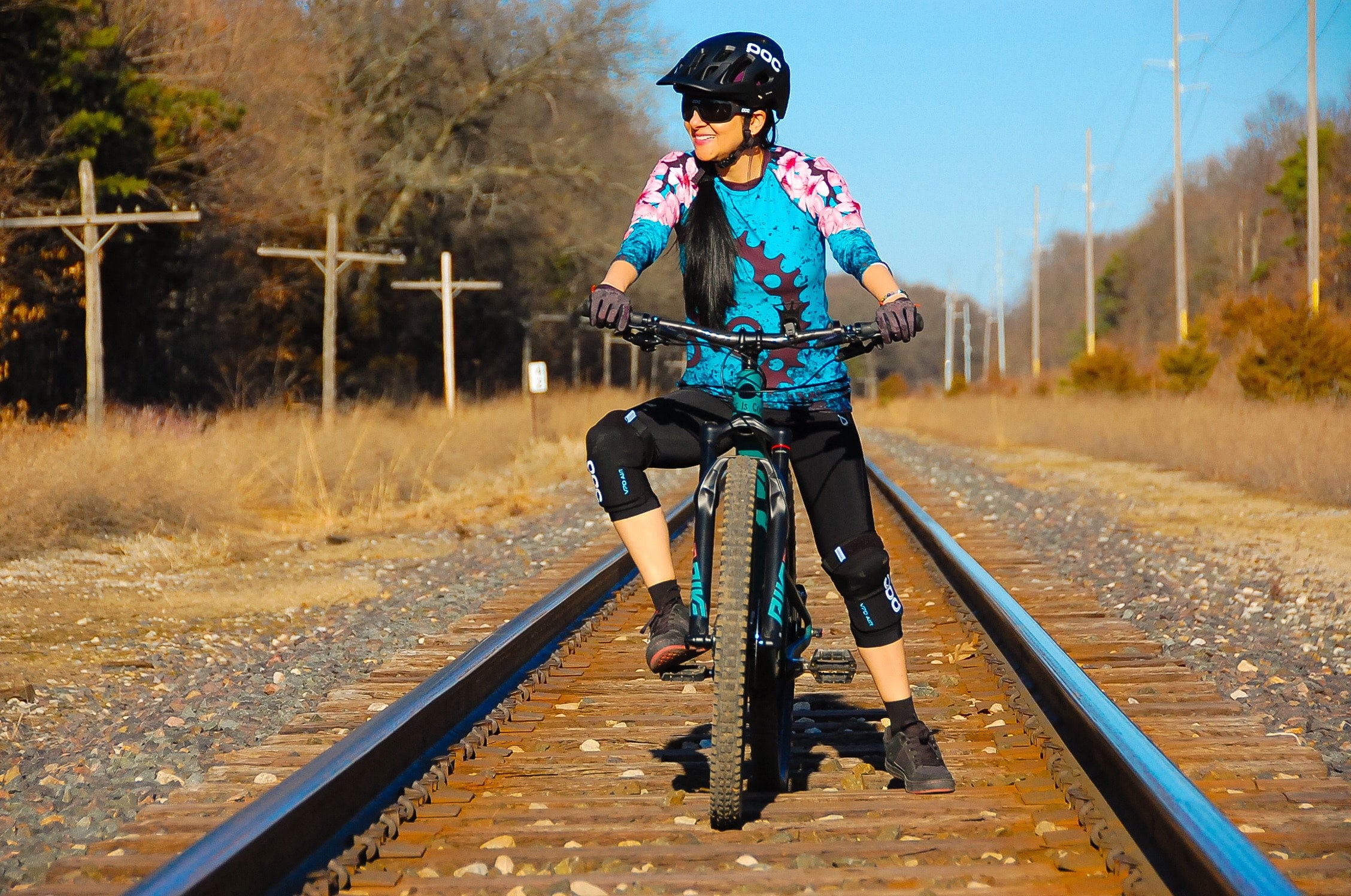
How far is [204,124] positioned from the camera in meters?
26.1

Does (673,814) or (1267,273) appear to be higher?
(1267,273)

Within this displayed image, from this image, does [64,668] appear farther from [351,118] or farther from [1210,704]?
[351,118]

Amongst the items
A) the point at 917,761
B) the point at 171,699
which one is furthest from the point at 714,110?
the point at 171,699

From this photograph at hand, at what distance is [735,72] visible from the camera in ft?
10.8

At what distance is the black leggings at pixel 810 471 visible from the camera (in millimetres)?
3385

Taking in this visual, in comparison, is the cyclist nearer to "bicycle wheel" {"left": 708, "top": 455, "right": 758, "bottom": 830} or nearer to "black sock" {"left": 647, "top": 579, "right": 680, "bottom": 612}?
"black sock" {"left": 647, "top": 579, "right": 680, "bottom": 612}

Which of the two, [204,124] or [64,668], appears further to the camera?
[204,124]

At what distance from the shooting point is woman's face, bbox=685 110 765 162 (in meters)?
3.35

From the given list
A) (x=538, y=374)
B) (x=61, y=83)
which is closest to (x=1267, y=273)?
(x=538, y=374)

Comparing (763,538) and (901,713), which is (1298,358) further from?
(763,538)

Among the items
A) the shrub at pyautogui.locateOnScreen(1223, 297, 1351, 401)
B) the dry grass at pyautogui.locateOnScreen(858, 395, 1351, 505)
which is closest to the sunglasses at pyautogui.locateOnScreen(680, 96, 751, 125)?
the dry grass at pyautogui.locateOnScreen(858, 395, 1351, 505)

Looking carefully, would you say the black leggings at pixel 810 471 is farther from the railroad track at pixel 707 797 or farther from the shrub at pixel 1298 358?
the shrub at pixel 1298 358

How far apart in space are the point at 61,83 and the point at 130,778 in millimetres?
19914

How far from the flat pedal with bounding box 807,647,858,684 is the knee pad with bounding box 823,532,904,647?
67 millimetres
